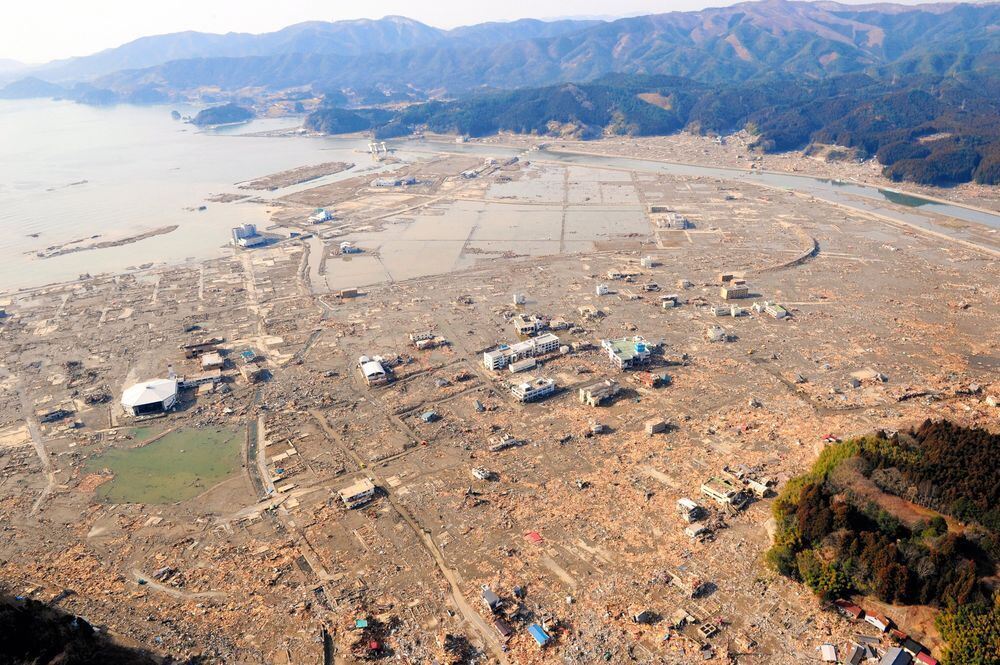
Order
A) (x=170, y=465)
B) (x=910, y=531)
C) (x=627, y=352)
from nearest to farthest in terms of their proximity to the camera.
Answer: (x=910, y=531), (x=170, y=465), (x=627, y=352)

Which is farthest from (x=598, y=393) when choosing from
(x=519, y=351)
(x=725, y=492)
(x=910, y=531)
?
(x=910, y=531)

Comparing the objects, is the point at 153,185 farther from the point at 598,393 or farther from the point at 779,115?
the point at 779,115

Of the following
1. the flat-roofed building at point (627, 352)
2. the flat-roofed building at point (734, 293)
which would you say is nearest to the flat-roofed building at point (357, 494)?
the flat-roofed building at point (627, 352)

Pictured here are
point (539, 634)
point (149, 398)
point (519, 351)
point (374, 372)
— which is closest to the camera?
point (539, 634)

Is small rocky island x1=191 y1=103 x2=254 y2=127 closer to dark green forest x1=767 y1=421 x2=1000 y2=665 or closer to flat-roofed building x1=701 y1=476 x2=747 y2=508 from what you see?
flat-roofed building x1=701 y1=476 x2=747 y2=508

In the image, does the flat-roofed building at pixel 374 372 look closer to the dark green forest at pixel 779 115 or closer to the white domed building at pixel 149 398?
the white domed building at pixel 149 398

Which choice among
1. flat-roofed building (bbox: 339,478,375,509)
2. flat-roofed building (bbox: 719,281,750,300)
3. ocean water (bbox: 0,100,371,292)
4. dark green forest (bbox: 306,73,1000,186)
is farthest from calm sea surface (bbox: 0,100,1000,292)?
flat-roofed building (bbox: 339,478,375,509)
